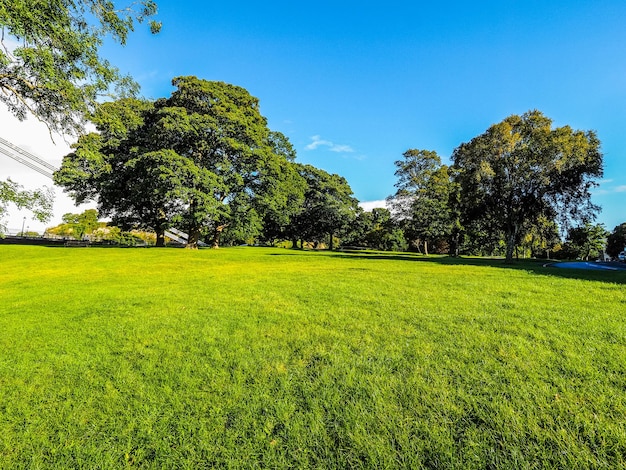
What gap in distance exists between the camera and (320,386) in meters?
3.42

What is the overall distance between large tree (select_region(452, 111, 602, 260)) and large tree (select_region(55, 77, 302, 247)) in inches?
679

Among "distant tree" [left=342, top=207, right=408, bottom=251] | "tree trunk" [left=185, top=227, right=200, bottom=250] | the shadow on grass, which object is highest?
"distant tree" [left=342, top=207, right=408, bottom=251]

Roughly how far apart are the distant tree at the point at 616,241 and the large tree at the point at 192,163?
76.0 m

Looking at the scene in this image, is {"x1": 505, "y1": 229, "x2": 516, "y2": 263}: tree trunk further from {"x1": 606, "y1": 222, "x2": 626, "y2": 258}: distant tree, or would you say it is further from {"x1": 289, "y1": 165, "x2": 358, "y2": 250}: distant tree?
{"x1": 606, "y1": 222, "x2": 626, "y2": 258}: distant tree

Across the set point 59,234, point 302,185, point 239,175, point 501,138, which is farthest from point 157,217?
point 59,234

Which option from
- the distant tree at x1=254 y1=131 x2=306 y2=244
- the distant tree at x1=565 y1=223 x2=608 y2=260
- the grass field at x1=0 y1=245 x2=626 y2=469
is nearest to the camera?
the grass field at x1=0 y1=245 x2=626 y2=469

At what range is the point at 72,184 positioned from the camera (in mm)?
29375

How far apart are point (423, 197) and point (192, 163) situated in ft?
88.5

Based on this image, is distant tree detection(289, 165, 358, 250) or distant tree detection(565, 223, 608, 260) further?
distant tree detection(565, 223, 608, 260)

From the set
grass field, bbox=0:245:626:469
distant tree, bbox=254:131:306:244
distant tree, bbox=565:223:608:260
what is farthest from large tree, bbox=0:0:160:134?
distant tree, bbox=565:223:608:260

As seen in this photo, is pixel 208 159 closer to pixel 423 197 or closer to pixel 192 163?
pixel 192 163

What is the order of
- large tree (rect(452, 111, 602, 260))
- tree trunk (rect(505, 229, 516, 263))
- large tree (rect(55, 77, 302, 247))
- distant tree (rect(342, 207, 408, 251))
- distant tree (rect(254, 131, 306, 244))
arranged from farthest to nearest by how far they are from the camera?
distant tree (rect(342, 207, 408, 251)) → distant tree (rect(254, 131, 306, 244)) → large tree (rect(55, 77, 302, 247)) → tree trunk (rect(505, 229, 516, 263)) → large tree (rect(452, 111, 602, 260))

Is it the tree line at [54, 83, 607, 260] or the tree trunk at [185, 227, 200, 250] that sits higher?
the tree line at [54, 83, 607, 260]

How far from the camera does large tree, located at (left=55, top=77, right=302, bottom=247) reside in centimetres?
2366
